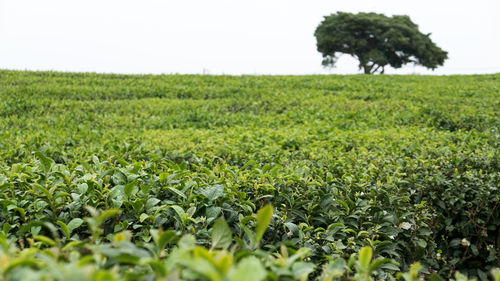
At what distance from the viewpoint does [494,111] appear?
8305mm

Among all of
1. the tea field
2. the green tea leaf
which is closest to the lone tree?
the tea field

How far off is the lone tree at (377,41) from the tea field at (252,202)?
27.0 m

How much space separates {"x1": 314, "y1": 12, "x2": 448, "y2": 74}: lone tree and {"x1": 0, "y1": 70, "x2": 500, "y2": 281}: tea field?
26983mm

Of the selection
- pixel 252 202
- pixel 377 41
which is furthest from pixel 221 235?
pixel 377 41

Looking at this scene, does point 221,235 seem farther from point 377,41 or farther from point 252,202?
point 377,41

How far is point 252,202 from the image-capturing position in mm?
2303

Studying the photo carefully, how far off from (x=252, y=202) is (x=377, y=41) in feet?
117

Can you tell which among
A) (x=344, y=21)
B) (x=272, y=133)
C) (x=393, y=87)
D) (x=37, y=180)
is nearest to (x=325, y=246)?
(x=37, y=180)

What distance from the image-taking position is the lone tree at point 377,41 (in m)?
32.9

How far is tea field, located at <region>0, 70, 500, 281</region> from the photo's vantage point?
1.00m

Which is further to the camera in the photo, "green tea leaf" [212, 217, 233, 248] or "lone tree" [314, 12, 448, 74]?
"lone tree" [314, 12, 448, 74]

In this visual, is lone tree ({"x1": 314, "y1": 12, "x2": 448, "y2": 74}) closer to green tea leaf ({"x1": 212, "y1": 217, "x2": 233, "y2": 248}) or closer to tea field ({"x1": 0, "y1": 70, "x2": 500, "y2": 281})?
tea field ({"x1": 0, "y1": 70, "x2": 500, "y2": 281})

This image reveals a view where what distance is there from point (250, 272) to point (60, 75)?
14345 mm

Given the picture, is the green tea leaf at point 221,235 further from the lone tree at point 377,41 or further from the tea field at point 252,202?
the lone tree at point 377,41
